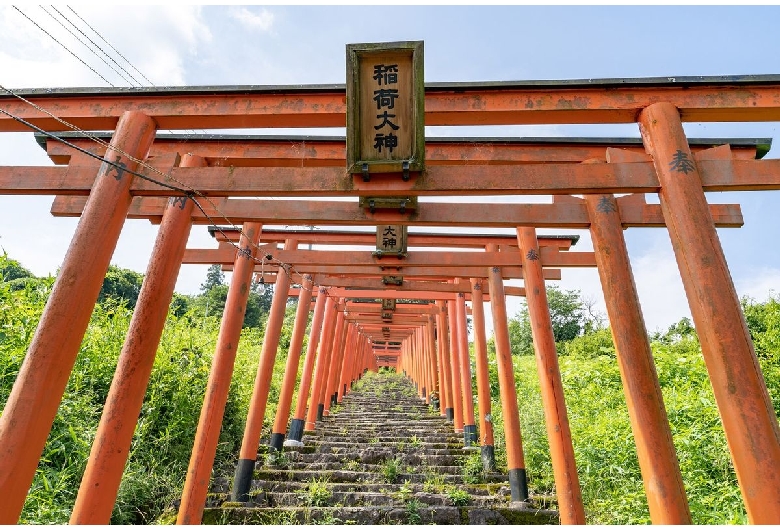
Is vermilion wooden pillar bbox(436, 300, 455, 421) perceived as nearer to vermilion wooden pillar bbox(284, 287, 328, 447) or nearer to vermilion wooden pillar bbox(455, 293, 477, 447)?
vermilion wooden pillar bbox(455, 293, 477, 447)

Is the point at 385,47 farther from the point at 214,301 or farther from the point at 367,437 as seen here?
the point at 214,301

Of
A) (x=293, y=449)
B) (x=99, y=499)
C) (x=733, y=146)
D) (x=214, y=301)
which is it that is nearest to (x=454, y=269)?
(x=733, y=146)

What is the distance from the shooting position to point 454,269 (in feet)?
28.5

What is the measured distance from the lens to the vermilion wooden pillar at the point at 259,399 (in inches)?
288

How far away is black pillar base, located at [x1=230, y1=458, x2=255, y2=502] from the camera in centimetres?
721

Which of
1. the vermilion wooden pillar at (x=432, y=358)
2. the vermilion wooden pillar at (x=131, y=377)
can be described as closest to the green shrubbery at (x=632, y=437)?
the vermilion wooden pillar at (x=432, y=358)

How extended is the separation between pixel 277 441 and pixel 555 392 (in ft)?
19.0

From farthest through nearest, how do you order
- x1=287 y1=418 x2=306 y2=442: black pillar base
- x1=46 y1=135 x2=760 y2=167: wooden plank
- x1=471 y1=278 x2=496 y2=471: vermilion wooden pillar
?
x1=287 y1=418 x2=306 y2=442: black pillar base, x1=471 y1=278 x2=496 y2=471: vermilion wooden pillar, x1=46 y1=135 x2=760 y2=167: wooden plank

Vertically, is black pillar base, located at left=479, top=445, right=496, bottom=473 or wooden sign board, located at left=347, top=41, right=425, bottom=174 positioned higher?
wooden sign board, located at left=347, top=41, right=425, bottom=174

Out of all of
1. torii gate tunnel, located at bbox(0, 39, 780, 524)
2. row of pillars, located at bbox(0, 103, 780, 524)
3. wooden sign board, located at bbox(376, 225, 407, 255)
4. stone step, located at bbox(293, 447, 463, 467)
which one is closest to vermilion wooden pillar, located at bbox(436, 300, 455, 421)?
stone step, located at bbox(293, 447, 463, 467)

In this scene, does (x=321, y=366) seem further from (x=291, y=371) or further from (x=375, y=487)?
(x=375, y=487)

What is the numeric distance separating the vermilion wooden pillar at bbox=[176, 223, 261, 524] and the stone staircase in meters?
1.59

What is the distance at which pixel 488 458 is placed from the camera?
901 cm

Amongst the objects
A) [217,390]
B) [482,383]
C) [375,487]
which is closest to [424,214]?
[217,390]
